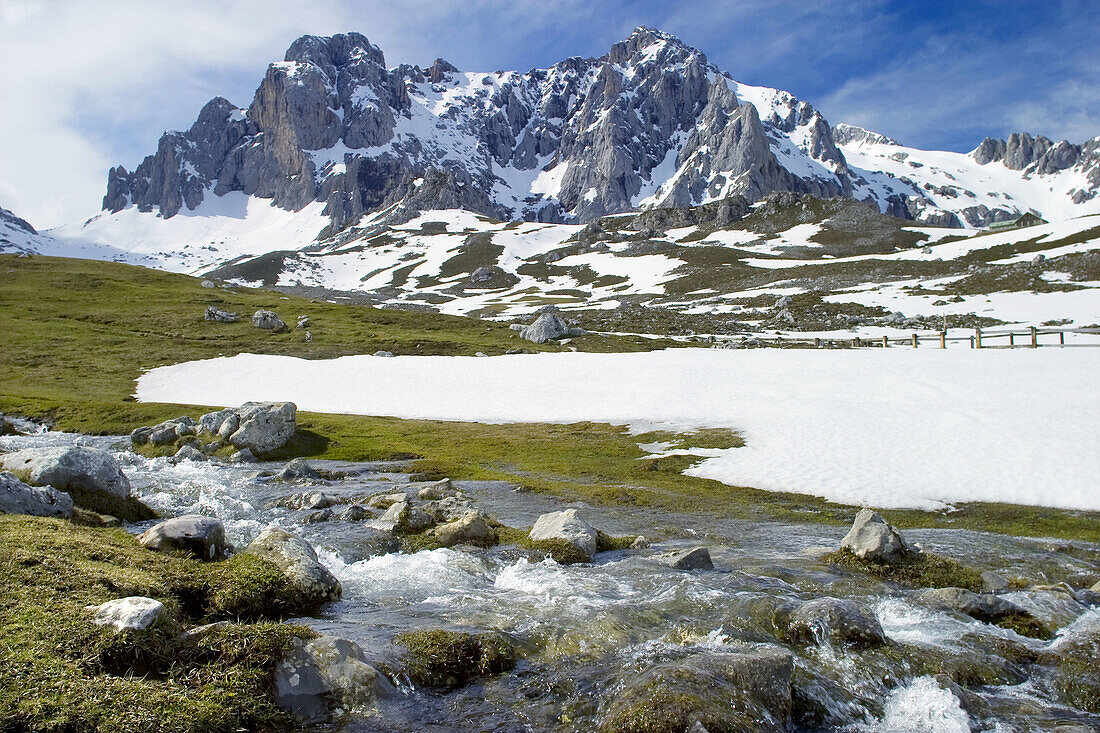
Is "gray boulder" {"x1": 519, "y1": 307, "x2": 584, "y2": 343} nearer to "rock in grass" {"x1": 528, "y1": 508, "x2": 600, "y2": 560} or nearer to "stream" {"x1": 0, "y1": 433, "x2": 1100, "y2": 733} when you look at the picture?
"stream" {"x1": 0, "y1": 433, "x2": 1100, "y2": 733}

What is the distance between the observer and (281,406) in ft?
103

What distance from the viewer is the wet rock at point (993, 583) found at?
39.3ft

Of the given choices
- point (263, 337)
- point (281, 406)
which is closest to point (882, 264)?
point (263, 337)

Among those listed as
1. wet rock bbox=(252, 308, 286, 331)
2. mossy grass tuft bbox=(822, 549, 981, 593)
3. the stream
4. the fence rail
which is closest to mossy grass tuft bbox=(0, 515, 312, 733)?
the stream

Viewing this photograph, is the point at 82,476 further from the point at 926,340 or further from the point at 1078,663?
the point at 926,340

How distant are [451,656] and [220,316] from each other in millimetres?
85751

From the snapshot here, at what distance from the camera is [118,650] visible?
21.5 feet

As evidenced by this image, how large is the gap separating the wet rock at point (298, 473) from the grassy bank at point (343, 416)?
4399 millimetres

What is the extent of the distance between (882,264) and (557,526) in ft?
467

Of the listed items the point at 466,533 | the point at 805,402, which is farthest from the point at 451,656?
the point at 805,402

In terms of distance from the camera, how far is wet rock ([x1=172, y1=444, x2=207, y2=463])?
27.3 meters

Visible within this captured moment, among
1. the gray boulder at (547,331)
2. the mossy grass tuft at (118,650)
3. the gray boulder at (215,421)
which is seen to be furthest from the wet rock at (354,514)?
the gray boulder at (547,331)

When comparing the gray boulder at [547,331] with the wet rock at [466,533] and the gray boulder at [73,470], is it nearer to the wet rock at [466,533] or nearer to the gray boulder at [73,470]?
the wet rock at [466,533]

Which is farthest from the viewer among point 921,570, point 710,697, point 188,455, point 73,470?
point 188,455
